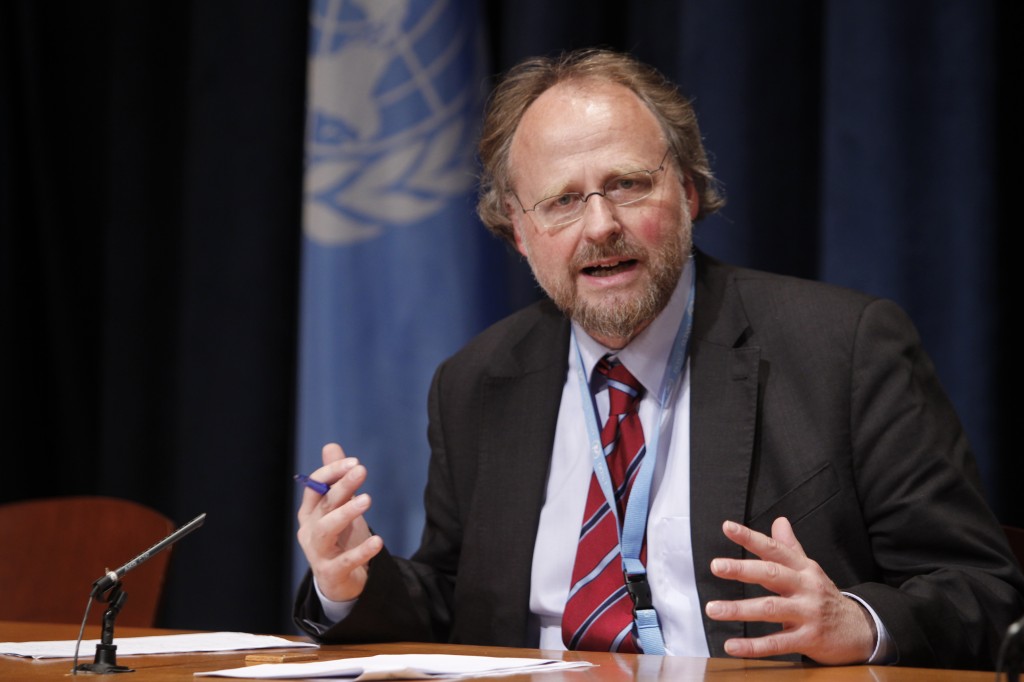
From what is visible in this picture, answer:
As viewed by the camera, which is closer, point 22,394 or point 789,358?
point 789,358

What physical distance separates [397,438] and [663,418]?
112cm

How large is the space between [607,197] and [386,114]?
112 centimetres

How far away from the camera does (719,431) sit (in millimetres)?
2074

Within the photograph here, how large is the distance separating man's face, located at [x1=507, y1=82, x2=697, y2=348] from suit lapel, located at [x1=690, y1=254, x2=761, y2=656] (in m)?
0.12

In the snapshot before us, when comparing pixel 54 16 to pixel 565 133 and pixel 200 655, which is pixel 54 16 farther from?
pixel 200 655

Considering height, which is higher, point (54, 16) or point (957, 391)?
point (54, 16)

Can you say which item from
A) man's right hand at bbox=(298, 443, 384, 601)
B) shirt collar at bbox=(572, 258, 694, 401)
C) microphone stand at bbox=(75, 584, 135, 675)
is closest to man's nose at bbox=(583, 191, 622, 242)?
shirt collar at bbox=(572, 258, 694, 401)

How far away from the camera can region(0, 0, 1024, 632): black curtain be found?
272 centimetres

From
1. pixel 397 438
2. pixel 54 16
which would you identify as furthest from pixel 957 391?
pixel 54 16

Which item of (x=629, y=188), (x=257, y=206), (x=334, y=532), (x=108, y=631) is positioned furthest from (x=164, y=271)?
(x=108, y=631)

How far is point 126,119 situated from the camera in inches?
147

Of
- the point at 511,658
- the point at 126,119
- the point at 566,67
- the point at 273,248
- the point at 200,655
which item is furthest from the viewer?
the point at 126,119

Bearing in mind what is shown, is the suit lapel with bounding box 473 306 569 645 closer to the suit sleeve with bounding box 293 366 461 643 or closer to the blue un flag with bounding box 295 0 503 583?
the suit sleeve with bounding box 293 366 461 643

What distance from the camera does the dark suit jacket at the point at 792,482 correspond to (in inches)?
72.7
